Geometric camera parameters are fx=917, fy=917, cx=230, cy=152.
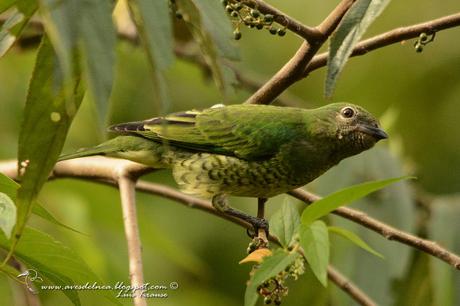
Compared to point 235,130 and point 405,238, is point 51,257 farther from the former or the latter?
point 235,130

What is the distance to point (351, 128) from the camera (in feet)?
14.8

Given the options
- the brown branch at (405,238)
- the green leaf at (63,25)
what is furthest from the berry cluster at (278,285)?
the green leaf at (63,25)

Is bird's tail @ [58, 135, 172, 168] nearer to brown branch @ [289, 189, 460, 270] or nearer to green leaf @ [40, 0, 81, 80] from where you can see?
brown branch @ [289, 189, 460, 270]

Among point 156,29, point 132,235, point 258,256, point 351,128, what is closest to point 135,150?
point 132,235

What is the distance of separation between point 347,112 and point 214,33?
254cm

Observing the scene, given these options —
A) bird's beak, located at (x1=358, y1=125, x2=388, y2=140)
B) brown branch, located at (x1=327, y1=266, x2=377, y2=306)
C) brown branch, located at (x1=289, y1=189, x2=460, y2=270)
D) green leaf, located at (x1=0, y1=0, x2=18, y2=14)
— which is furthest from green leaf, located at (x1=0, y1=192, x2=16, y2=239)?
bird's beak, located at (x1=358, y1=125, x2=388, y2=140)

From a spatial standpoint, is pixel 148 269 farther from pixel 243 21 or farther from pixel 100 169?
pixel 243 21

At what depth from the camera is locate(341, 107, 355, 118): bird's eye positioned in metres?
4.55

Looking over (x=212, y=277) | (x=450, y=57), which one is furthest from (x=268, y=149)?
(x=450, y=57)

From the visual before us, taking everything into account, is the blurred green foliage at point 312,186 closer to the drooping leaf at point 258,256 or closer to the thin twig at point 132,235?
the thin twig at point 132,235

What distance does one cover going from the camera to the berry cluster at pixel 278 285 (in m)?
2.82

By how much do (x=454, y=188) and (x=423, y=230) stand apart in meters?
2.41

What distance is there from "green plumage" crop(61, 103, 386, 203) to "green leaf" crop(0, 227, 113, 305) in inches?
55.3

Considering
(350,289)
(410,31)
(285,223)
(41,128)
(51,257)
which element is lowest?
(350,289)
